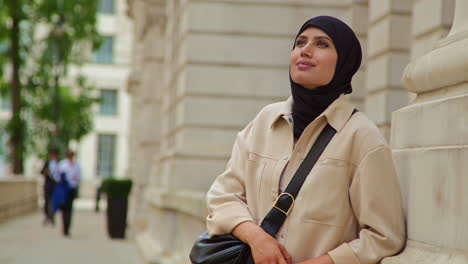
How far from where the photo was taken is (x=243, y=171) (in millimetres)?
3395

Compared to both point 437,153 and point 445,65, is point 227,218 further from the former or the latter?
point 445,65

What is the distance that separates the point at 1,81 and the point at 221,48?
2078cm

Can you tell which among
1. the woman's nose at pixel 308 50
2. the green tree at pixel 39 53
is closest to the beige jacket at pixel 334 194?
the woman's nose at pixel 308 50

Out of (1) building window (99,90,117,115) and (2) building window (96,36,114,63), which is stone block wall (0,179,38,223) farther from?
(2) building window (96,36,114,63)

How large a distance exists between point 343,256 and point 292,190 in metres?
0.34

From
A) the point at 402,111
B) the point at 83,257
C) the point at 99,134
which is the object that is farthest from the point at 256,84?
the point at 99,134

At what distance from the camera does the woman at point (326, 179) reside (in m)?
3.04

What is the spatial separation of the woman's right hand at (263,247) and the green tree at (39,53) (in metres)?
25.3

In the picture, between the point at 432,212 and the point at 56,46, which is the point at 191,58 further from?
the point at 56,46

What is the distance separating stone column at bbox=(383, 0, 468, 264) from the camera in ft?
9.55

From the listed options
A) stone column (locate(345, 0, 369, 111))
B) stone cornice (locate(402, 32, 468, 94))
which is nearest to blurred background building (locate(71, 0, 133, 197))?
stone column (locate(345, 0, 369, 111))

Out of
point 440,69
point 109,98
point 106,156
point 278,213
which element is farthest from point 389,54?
point 109,98

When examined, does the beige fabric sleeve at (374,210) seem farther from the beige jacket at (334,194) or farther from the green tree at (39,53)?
the green tree at (39,53)

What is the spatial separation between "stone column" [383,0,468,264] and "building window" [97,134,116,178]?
145 feet
